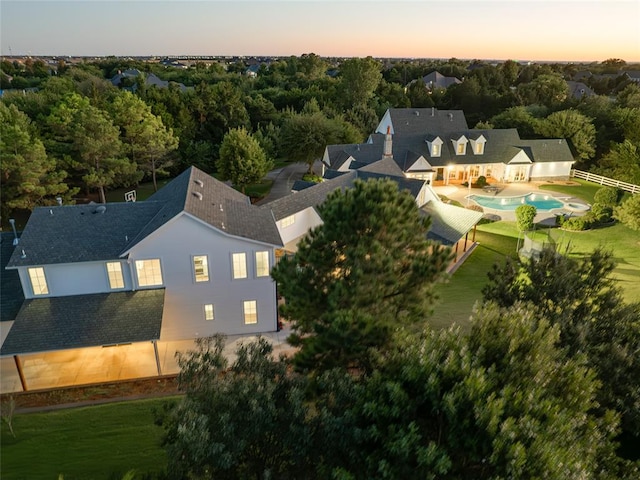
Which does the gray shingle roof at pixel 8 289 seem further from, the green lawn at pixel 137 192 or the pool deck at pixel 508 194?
the pool deck at pixel 508 194

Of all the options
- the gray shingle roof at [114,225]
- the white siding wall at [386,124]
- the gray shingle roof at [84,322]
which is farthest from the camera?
the white siding wall at [386,124]

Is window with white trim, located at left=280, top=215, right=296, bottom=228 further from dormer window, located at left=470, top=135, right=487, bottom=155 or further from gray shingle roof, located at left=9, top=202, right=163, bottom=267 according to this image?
dormer window, located at left=470, top=135, right=487, bottom=155

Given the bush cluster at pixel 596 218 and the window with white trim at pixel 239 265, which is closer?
the window with white trim at pixel 239 265

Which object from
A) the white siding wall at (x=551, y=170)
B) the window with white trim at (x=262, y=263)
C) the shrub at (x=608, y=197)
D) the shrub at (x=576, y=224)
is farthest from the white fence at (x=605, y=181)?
the window with white trim at (x=262, y=263)

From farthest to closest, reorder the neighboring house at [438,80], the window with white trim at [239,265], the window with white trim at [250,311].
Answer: the neighboring house at [438,80] < the window with white trim at [250,311] < the window with white trim at [239,265]

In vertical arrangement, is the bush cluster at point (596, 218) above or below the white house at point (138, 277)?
below

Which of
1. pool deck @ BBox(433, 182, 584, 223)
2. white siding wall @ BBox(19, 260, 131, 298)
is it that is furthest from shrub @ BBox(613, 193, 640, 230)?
white siding wall @ BBox(19, 260, 131, 298)
